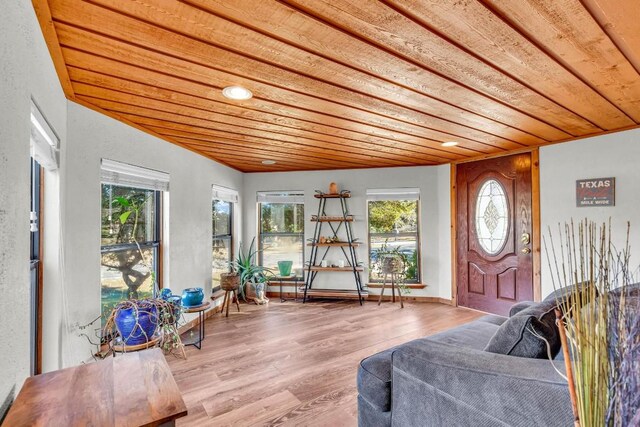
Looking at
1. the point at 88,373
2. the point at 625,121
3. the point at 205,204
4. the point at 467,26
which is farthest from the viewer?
the point at 205,204

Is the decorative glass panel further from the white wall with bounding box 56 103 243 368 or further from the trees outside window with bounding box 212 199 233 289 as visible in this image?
the white wall with bounding box 56 103 243 368

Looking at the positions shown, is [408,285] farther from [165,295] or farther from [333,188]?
[165,295]

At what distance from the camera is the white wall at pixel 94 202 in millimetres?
2180

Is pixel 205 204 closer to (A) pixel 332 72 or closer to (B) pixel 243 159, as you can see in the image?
(B) pixel 243 159

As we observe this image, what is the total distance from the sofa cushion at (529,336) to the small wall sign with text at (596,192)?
95.0 inches

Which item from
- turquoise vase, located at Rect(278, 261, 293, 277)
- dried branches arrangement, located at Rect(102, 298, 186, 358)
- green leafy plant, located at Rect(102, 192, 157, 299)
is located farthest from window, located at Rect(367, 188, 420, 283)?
dried branches arrangement, located at Rect(102, 298, 186, 358)

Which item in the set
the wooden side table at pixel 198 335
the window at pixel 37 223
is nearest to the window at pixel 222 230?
the wooden side table at pixel 198 335

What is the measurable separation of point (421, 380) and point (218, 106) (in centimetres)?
207

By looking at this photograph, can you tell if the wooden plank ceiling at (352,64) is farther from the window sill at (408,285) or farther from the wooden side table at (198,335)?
the window sill at (408,285)

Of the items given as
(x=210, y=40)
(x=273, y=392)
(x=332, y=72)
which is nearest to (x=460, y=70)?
(x=332, y=72)

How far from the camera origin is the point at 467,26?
1.35m

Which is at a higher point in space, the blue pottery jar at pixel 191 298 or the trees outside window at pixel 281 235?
the trees outside window at pixel 281 235

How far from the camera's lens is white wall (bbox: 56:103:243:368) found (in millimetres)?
2180

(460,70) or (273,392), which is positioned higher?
(460,70)
